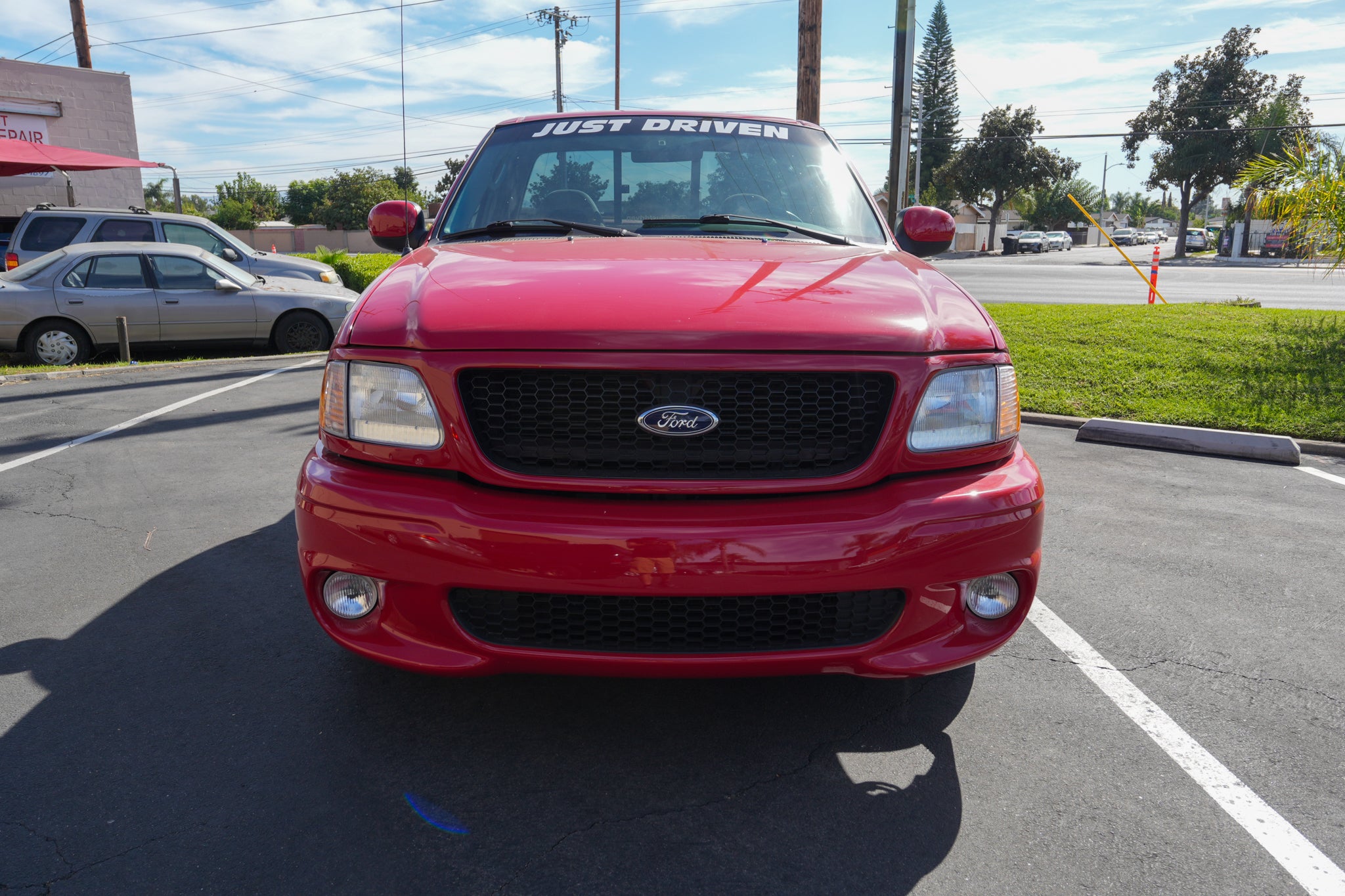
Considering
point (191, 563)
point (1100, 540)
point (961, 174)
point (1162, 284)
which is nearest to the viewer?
point (191, 563)

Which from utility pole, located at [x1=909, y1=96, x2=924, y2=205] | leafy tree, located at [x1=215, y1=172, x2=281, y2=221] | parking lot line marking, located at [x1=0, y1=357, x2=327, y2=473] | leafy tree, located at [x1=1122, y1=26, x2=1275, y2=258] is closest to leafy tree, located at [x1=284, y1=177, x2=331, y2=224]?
leafy tree, located at [x1=215, y1=172, x2=281, y2=221]

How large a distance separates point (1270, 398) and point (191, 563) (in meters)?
7.84

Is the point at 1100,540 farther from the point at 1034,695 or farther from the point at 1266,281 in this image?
the point at 1266,281

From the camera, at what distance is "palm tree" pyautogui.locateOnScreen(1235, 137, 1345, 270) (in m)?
10.0

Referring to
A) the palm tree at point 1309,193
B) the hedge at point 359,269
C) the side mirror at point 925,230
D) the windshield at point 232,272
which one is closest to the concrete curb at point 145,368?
the windshield at point 232,272

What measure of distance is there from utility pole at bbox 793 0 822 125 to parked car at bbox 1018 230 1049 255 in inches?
2203

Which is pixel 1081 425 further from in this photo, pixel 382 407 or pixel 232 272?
pixel 232 272

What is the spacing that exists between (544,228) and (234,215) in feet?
301

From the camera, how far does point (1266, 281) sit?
83.7 feet

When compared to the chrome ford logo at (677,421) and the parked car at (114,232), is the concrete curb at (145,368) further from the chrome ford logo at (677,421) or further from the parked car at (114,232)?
the chrome ford logo at (677,421)

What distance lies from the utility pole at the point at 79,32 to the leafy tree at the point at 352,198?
175ft

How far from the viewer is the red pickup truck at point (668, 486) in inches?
A: 85.0

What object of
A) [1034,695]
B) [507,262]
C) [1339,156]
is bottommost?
[1034,695]

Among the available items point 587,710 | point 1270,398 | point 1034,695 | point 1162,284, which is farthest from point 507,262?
point 1162,284
